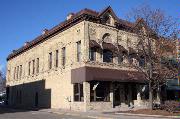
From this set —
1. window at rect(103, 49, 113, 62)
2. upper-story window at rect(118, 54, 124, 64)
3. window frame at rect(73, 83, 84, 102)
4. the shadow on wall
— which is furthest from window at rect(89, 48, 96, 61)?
the shadow on wall

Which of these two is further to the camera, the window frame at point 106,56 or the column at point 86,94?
the window frame at point 106,56

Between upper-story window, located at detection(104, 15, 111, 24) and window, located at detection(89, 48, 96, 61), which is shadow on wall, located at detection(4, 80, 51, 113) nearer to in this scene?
window, located at detection(89, 48, 96, 61)

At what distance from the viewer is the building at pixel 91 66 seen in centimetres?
2998

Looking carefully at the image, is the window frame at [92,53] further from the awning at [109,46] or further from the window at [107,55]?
the window at [107,55]

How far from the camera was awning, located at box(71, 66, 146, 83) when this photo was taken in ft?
95.1

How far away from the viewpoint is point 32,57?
45.6 metres

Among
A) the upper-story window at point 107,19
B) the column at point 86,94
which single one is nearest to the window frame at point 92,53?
the column at point 86,94

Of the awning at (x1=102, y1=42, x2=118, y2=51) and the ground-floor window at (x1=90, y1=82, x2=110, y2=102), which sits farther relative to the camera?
the awning at (x1=102, y1=42, x2=118, y2=51)

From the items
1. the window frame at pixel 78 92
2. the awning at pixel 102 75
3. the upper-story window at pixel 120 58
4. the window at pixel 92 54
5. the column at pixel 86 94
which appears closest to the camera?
the column at pixel 86 94

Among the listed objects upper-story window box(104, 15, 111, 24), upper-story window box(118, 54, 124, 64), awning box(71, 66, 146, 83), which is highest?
upper-story window box(104, 15, 111, 24)

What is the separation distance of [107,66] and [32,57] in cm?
1860

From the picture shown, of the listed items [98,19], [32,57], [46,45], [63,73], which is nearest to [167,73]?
[98,19]

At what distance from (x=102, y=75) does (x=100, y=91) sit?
6.84 ft

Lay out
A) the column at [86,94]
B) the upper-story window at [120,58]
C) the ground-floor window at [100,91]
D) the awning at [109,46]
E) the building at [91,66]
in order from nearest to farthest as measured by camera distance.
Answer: the column at [86,94]
the ground-floor window at [100,91]
the building at [91,66]
the awning at [109,46]
the upper-story window at [120,58]
